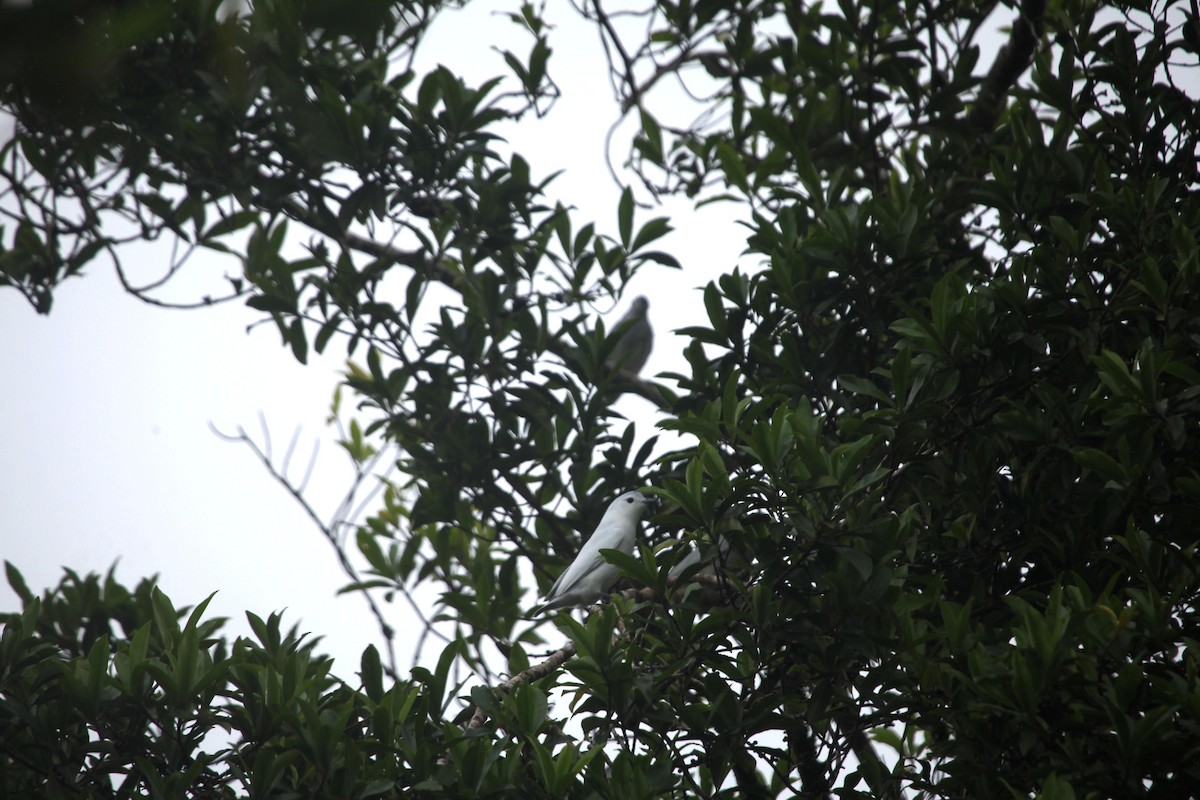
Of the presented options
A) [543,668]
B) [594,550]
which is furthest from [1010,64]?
[543,668]

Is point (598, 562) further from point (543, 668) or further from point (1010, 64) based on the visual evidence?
point (1010, 64)

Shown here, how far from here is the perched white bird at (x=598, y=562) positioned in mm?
3311

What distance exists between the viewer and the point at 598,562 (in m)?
3.28

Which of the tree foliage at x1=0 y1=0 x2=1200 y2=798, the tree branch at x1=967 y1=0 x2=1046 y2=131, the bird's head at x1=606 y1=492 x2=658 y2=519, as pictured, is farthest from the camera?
the tree branch at x1=967 y1=0 x2=1046 y2=131

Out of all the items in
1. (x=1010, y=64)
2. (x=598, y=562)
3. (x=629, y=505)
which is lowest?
(x=598, y=562)

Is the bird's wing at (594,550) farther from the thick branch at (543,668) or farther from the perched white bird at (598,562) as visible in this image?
the thick branch at (543,668)

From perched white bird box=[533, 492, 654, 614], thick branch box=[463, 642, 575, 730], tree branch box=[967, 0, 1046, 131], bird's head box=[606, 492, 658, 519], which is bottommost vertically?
thick branch box=[463, 642, 575, 730]

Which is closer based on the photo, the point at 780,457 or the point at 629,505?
the point at 780,457

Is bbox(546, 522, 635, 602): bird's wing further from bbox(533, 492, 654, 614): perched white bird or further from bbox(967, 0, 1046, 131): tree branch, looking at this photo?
bbox(967, 0, 1046, 131): tree branch

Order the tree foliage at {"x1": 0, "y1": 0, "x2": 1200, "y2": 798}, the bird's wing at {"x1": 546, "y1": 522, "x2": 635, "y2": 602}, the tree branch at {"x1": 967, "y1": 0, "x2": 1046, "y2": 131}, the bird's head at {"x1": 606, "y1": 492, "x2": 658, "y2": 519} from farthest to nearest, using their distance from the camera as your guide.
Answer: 1. the tree branch at {"x1": 967, "y1": 0, "x2": 1046, "y2": 131}
2. the bird's head at {"x1": 606, "y1": 492, "x2": 658, "y2": 519}
3. the bird's wing at {"x1": 546, "y1": 522, "x2": 635, "y2": 602}
4. the tree foliage at {"x1": 0, "y1": 0, "x2": 1200, "y2": 798}

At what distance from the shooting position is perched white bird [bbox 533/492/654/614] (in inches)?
130

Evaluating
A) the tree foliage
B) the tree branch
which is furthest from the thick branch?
the tree branch

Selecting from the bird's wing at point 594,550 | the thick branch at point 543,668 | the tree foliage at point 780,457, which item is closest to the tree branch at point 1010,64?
the tree foliage at point 780,457

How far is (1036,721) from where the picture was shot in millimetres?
2102
